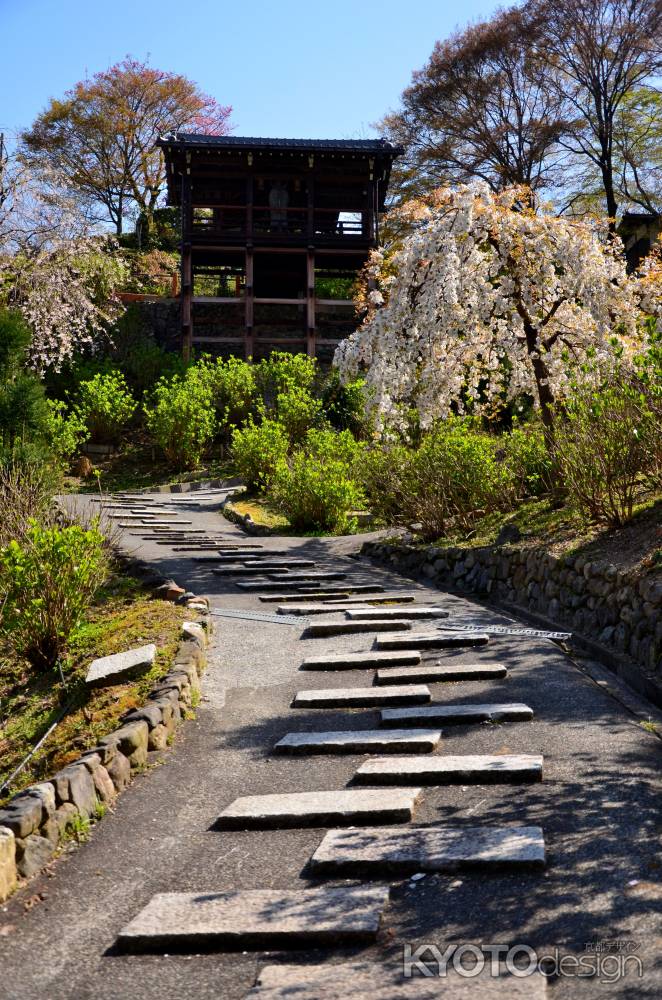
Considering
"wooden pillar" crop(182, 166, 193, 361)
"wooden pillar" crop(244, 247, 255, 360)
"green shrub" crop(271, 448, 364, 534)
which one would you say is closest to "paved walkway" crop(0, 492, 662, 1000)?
"green shrub" crop(271, 448, 364, 534)

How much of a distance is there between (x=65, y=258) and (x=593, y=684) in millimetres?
19786

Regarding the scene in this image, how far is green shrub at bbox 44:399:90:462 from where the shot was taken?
20909 mm

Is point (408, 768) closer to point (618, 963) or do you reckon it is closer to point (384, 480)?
point (618, 963)

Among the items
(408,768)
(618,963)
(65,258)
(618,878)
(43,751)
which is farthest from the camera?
(65,258)

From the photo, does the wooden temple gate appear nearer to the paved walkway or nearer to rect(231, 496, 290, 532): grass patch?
rect(231, 496, 290, 532): grass patch

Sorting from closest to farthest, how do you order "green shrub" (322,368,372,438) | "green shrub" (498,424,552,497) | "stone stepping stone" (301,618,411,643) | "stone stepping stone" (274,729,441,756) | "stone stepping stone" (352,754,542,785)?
"stone stepping stone" (352,754,542,785)
"stone stepping stone" (274,729,441,756)
"stone stepping stone" (301,618,411,643)
"green shrub" (498,424,552,497)
"green shrub" (322,368,372,438)

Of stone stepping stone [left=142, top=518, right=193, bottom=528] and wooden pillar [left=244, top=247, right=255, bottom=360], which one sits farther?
A: wooden pillar [left=244, top=247, right=255, bottom=360]

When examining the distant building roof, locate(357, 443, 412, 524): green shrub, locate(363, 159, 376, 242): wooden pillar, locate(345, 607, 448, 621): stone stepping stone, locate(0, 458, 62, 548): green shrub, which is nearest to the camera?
locate(345, 607, 448, 621): stone stepping stone

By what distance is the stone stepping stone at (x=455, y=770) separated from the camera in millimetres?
4332

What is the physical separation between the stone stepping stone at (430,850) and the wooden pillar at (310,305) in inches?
967

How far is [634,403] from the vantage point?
324 inches

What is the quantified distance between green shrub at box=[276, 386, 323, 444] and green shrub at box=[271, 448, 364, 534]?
5883 millimetres

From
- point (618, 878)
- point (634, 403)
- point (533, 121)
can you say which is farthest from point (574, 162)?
point (618, 878)

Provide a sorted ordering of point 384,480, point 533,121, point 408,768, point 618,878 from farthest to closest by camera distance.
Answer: point 533,121, point 384,480, point 408,768, point 618,878
